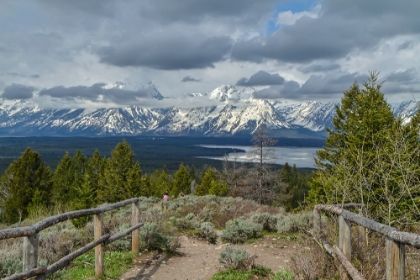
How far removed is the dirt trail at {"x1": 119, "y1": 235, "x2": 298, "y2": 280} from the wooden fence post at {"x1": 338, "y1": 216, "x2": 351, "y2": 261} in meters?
1.27

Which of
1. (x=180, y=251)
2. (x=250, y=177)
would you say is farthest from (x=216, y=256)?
(x=250, y=177)

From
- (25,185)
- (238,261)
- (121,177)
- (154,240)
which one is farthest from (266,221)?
(25,185)

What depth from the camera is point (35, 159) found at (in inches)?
1572

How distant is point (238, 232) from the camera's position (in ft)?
34.4

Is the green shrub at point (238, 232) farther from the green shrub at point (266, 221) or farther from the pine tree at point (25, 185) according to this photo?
the pine tree at point (25, 185)

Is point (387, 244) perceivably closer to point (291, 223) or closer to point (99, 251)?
point (99, 251)

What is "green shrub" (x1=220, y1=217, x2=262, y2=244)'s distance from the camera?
10359 mm

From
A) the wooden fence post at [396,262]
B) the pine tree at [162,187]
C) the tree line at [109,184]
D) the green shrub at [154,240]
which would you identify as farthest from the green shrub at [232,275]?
the pine tree at [162,187]

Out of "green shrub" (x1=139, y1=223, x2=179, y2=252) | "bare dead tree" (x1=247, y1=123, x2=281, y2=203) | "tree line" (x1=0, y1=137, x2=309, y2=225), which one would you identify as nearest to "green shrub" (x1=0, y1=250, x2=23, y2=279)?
"green shrub" (x1=139, y1=223, x2=179, y2=252)

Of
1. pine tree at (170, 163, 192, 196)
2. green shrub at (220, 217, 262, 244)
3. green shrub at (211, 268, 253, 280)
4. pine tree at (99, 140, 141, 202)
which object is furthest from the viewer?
pine tree at (170, 163, 192, 196)

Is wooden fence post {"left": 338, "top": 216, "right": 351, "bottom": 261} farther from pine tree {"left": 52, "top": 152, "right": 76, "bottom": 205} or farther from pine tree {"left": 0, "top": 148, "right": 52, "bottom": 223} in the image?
pine tree {"left": 52, "top": 152, "right": 76, "bottom": 205}

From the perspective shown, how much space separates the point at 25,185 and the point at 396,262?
41.3 meters

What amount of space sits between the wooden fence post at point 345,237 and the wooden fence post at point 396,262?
4.72 feet

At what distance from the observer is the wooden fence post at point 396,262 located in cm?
296
